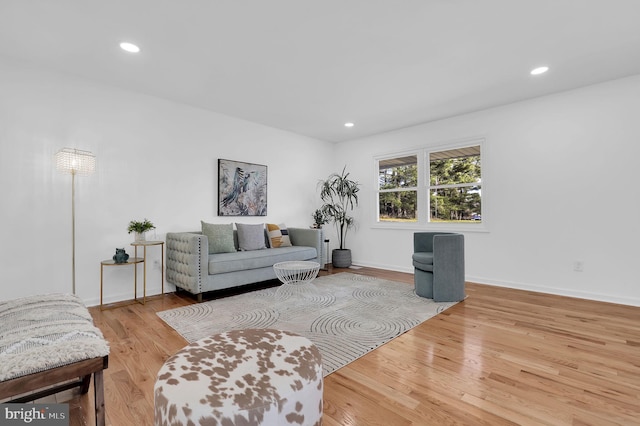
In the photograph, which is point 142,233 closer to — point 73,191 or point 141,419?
point 73,191

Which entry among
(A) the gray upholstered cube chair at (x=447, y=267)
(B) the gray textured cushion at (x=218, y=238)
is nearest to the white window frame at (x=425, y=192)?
(A) the gray upholstered cube chair at (x=447, y=267)

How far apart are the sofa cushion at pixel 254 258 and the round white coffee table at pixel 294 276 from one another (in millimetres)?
250

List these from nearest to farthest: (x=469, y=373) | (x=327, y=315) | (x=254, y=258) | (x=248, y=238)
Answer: (x=469, y=373) < (x=327, y=315) < (x=254, y=258) < (x=248, y=238)

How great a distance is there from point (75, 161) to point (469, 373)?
3885mm

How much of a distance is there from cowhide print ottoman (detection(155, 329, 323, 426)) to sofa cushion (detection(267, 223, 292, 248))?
347cm

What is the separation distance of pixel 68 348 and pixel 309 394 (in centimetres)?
Answer: 101

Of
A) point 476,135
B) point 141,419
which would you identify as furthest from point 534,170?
point 141,419

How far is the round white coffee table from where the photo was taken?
3529mm

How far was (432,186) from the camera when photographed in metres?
4.99

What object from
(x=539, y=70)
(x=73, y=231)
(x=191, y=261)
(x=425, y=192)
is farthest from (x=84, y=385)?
(x=425, y=192)

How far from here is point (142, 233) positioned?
358 centimetres

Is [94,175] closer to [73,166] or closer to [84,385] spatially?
[73,166]

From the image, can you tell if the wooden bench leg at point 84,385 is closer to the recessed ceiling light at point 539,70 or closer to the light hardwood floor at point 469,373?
the light hardwood floor at point 469,373

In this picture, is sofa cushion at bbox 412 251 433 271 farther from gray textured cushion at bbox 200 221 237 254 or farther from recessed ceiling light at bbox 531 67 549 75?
gray textured cushion at bbox 200 221 237 254
